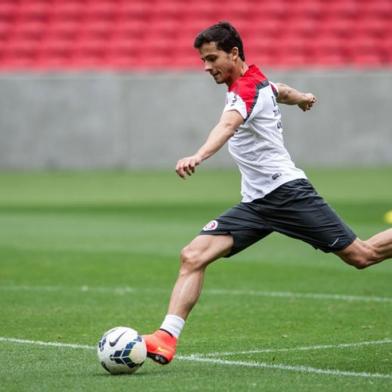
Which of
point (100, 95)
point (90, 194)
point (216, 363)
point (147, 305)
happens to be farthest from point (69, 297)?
point (100, 95)

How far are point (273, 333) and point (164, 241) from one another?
268 inches

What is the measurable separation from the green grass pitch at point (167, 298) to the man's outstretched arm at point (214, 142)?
1.30 metres

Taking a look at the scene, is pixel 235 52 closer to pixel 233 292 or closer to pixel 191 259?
pixel 191 259

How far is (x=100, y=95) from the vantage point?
27.8m

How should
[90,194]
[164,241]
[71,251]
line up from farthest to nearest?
[90,194] → [164,241] → [71,251]

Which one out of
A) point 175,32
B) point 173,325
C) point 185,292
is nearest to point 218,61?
point 185,292

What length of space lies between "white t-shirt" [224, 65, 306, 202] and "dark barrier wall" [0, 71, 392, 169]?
64.1 feet

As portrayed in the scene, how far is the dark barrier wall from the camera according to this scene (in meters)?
27.8

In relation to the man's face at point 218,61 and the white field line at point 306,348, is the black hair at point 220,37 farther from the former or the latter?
the white field line at point 306,348

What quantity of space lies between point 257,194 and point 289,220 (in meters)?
0.28

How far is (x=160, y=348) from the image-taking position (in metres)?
7.54

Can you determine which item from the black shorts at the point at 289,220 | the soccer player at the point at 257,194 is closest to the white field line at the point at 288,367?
the soccer player at the point at 257,194

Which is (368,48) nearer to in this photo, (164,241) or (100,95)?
(100,95)

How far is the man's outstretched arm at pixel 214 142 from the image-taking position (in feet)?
23.3
